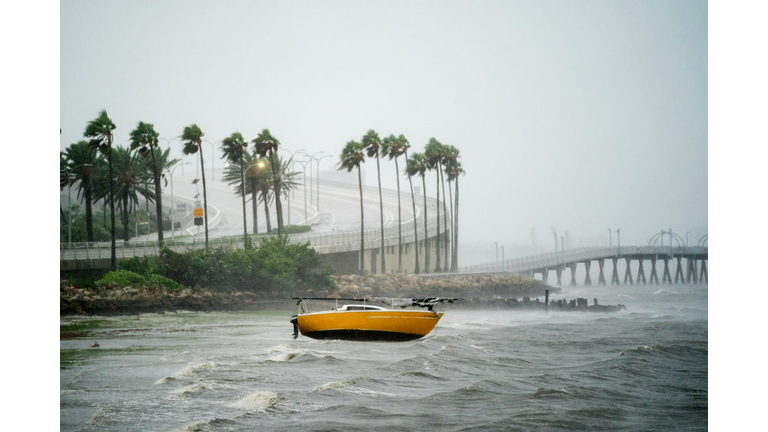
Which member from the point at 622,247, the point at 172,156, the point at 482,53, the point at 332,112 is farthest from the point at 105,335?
the point at 622,247

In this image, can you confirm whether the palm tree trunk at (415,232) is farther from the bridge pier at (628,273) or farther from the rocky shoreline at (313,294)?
the bridge pier at (628,273)

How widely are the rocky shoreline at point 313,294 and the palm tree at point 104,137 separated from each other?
595 millimetres

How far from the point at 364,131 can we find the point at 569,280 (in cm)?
401

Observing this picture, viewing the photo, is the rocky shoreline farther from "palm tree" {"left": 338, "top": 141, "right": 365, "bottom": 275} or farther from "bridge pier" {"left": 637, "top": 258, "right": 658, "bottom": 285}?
"bridge pier" {"left": 637, "top": 258, "right": 658, "bottom": 285}

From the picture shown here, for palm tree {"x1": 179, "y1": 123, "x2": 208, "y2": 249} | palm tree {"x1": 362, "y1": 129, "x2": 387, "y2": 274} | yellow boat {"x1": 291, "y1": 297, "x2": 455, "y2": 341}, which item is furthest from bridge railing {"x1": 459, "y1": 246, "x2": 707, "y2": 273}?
palm tree {"x1": 179, "y1": 123, "x2": 208, "y2": 249}

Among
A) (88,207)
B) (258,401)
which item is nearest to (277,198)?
(88,207)

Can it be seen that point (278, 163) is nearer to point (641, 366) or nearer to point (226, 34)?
point (226, 34)

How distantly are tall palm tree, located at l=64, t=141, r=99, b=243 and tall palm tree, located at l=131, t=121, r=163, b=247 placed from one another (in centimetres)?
62

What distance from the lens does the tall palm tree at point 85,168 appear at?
9.98 m

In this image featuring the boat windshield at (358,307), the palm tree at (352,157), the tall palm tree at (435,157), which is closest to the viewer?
the boat windshield at (358,307)

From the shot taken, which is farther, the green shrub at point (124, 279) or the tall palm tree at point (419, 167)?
the tall palm tree at point (419, 167)

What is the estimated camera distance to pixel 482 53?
10719 mm

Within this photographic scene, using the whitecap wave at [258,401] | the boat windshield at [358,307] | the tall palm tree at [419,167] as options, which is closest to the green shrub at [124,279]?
the boat windshield at [358,307]
